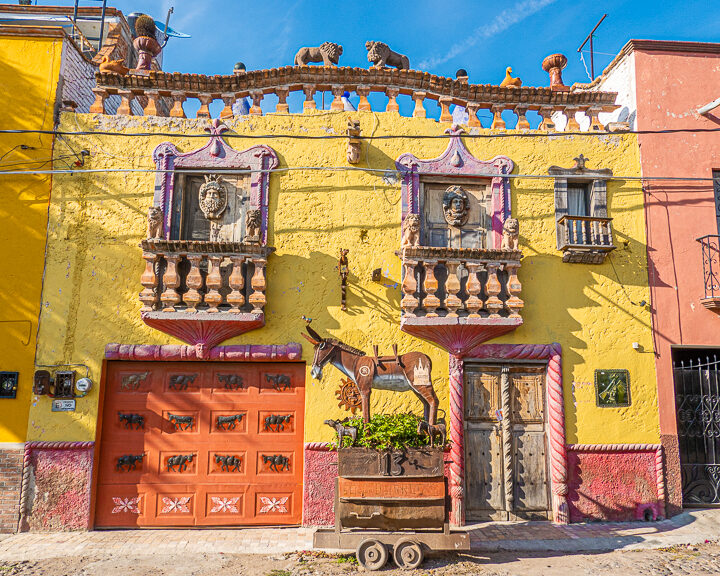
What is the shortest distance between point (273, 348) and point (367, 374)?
1.51 m

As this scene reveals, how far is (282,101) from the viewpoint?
9375 millimetres

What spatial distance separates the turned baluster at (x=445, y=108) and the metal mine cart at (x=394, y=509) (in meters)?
5.68

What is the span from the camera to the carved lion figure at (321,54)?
374 inches

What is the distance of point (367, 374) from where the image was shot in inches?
325

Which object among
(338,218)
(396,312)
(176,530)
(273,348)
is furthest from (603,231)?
(176,530)

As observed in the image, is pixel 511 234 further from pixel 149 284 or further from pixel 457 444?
pixel 149 284

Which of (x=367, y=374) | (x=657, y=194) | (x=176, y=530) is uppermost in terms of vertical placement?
(x=657, y=194)

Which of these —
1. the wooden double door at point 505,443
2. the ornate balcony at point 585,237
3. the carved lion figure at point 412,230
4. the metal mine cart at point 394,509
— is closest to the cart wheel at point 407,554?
the metal mine cart at point 394,509

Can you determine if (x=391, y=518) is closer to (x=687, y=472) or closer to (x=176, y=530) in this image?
(x=176, y=530)

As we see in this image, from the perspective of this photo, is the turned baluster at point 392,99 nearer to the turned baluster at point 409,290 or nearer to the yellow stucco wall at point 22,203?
the turned baluster at point 409,290

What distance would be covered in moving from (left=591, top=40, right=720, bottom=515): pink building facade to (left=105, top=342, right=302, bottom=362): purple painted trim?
5.99 m

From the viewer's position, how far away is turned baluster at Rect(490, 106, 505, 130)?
9.56m

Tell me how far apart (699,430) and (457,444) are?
4.12 meters

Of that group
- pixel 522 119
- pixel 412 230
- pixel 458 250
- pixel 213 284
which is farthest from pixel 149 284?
pixel 522 119
